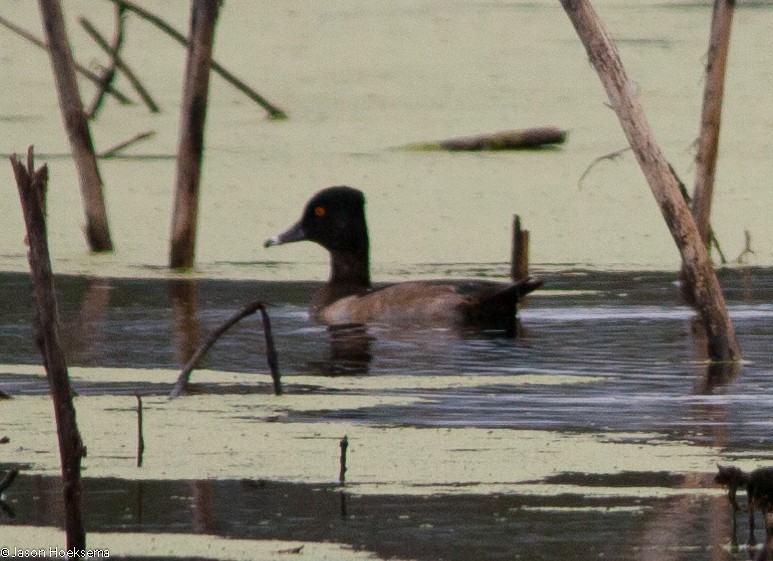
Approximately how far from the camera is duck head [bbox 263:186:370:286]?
10.9 m

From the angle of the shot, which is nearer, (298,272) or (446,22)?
(298,272)

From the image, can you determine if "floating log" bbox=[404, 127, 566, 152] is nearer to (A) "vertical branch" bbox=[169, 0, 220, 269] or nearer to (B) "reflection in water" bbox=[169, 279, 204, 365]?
(A) "vertical branch" bbox=[169, 0, 220, 269]

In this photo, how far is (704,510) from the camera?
5.34 m

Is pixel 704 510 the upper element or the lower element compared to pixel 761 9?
lower

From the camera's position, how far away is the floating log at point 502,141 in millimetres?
15164

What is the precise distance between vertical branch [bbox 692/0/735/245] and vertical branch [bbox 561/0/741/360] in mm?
2142

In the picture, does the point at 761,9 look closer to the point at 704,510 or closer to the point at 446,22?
the point at 446,22

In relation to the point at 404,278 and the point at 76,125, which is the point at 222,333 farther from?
the point at 76,125

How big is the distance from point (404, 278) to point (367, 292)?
1003 mm

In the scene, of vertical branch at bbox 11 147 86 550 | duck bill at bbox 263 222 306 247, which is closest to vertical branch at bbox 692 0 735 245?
duck bill at bbox 263 222 306 247

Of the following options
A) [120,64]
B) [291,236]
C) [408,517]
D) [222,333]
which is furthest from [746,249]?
[408,517]

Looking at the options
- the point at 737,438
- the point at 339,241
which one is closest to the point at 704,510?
the point at 737,438

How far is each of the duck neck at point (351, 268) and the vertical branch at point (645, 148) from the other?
2.83 metres

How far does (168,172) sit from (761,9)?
784 centimetres
